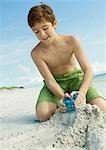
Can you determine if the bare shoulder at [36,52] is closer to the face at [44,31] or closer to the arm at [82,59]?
the face at [44,31]

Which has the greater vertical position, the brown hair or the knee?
the brown hair

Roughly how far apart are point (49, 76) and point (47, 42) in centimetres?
27

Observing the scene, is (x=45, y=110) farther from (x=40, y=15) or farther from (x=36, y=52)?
(x=40, y=15)

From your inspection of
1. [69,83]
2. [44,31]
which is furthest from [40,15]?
[69,83]

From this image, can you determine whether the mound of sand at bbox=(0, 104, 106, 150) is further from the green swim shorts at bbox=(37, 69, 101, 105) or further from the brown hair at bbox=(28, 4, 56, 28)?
the brown hair at bbox=(28, 4, 56, 28)

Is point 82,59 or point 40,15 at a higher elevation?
point 40,15

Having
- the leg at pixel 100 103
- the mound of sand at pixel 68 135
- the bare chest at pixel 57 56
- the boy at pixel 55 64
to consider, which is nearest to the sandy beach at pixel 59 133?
the mound of sand at pixel 68 135

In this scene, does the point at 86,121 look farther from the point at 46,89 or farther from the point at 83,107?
the point at 46,89

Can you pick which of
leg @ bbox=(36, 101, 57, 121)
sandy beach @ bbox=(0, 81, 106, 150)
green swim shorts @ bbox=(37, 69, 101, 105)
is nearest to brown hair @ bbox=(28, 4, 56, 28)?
green swim shorts @ bbox=(37, 69, 101, 105)

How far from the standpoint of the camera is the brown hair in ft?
8.79

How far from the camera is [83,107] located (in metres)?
2.24

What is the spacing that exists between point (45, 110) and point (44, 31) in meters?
0.59

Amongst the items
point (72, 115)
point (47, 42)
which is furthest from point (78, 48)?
point (72, 115)

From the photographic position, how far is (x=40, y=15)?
2.70 metres
